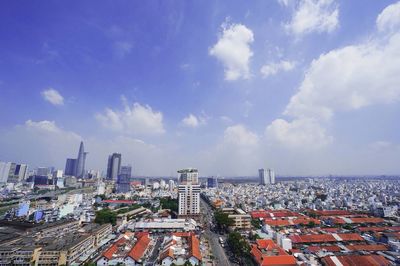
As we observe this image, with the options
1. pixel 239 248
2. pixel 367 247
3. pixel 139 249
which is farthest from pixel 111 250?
pixel 367 247

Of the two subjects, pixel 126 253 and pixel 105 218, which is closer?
pixel 126 253

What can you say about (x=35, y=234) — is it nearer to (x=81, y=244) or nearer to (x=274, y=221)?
(x=81, y=244)

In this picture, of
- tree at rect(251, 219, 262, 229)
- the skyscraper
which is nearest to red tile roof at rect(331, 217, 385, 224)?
tree at rect(251, 219, 262, 229)

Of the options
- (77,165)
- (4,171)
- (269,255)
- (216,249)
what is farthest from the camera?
(77,165)

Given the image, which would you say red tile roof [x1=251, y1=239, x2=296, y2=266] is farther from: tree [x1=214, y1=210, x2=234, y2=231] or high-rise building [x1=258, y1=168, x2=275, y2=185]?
high-rise building [x1=258, y1=168, x2=275, y2=185]

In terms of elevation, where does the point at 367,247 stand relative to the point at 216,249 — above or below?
above

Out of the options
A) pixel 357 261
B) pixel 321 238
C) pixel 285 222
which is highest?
pixel 285 222

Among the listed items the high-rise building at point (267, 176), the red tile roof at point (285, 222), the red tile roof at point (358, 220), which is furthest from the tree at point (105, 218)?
the high-rise building at point (267, 176)

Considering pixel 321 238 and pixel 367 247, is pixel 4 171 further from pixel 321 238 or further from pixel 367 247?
pixel 367 247

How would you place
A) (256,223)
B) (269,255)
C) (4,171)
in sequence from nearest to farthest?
(269,255), (256,223), (4,171)
